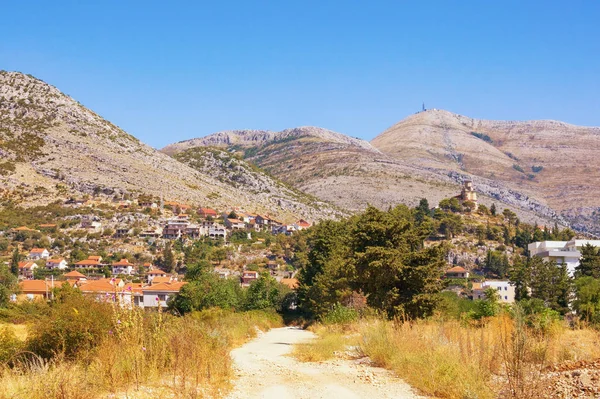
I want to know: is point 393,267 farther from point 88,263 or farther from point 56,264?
point 56,264

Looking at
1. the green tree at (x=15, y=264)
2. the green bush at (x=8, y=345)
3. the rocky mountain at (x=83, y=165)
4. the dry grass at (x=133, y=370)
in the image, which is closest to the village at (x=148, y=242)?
the green tree at (x=15, y=264)

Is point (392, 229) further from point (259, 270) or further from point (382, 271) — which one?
point (259, 270)

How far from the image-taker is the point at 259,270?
74188 mm

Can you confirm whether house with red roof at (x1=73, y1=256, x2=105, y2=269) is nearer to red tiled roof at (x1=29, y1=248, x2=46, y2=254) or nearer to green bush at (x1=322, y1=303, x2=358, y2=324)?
red tiled roof at (x1=29, y1=248, x2=46, y2=254)

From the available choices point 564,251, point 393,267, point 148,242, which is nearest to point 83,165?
point 148,242

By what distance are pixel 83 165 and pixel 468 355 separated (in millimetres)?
101634

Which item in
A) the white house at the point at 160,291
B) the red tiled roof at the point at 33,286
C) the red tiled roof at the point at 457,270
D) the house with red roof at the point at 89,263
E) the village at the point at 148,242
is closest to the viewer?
the white house at the point at 160,291

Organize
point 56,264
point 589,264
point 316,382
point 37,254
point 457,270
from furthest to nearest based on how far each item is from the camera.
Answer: point 457,270 → point 37,254 → point 56,264 → point 589,264 → point 316,382

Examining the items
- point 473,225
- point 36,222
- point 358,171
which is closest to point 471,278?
point 473,225

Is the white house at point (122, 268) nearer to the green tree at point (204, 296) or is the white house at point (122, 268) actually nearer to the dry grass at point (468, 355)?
the green tree at point (204, 296)

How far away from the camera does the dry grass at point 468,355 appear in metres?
7.31

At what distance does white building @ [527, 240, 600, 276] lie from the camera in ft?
226

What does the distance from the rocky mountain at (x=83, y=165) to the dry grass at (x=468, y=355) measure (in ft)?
289

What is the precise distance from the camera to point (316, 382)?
9.23 meters
